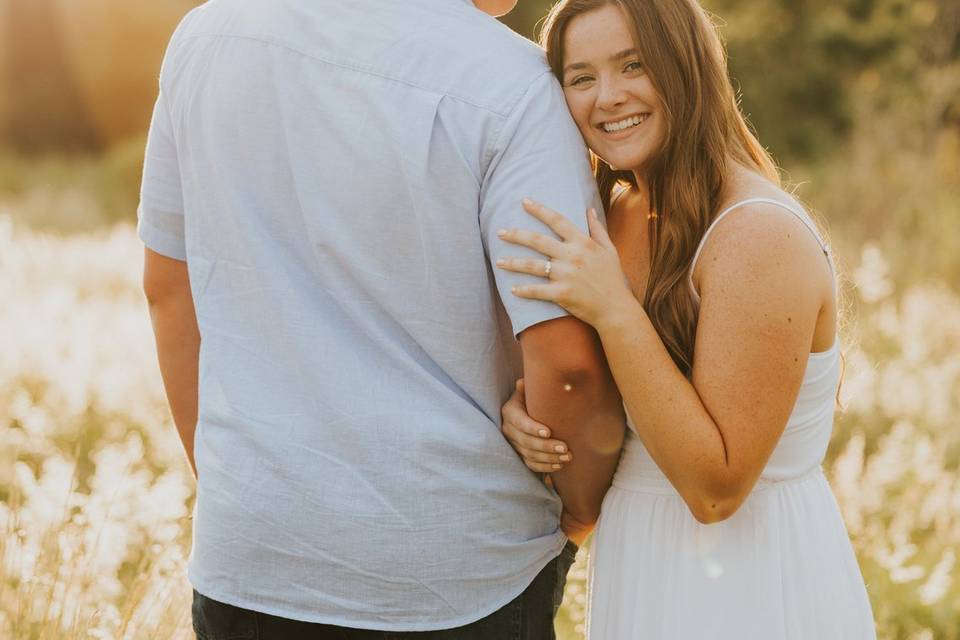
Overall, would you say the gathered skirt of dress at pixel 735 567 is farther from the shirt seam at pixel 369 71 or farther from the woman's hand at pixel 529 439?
the shirt seam at pixel 369 71

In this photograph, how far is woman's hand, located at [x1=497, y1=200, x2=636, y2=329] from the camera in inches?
73.2

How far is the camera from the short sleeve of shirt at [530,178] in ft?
6.03

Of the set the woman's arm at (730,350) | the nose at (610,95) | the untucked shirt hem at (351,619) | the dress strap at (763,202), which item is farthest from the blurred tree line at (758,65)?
the untucked shirt hem at (351,619)

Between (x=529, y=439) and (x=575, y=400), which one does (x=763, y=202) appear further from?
(x=529, y=439)

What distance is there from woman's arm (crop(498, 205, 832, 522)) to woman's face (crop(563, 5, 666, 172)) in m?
0.34

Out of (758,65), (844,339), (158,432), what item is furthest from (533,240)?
(758,65)

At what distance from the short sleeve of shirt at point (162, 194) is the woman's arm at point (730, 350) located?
886 mm

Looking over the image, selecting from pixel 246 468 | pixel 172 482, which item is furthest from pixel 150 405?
pixel 246 468

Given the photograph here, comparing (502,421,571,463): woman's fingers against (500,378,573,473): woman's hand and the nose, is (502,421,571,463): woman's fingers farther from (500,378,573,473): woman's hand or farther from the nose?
the nose

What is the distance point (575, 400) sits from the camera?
2021mm

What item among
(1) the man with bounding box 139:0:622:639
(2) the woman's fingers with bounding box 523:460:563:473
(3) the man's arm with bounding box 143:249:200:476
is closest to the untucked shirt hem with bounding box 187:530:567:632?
(1) the man with bounding box 139:0:622:639

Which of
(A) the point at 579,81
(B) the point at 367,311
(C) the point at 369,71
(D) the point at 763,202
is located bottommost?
(B) the point at 367,311

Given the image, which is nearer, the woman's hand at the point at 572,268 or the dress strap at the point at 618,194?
the woman's hand at the point at 572,268

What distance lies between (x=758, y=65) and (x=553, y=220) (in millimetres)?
15925
